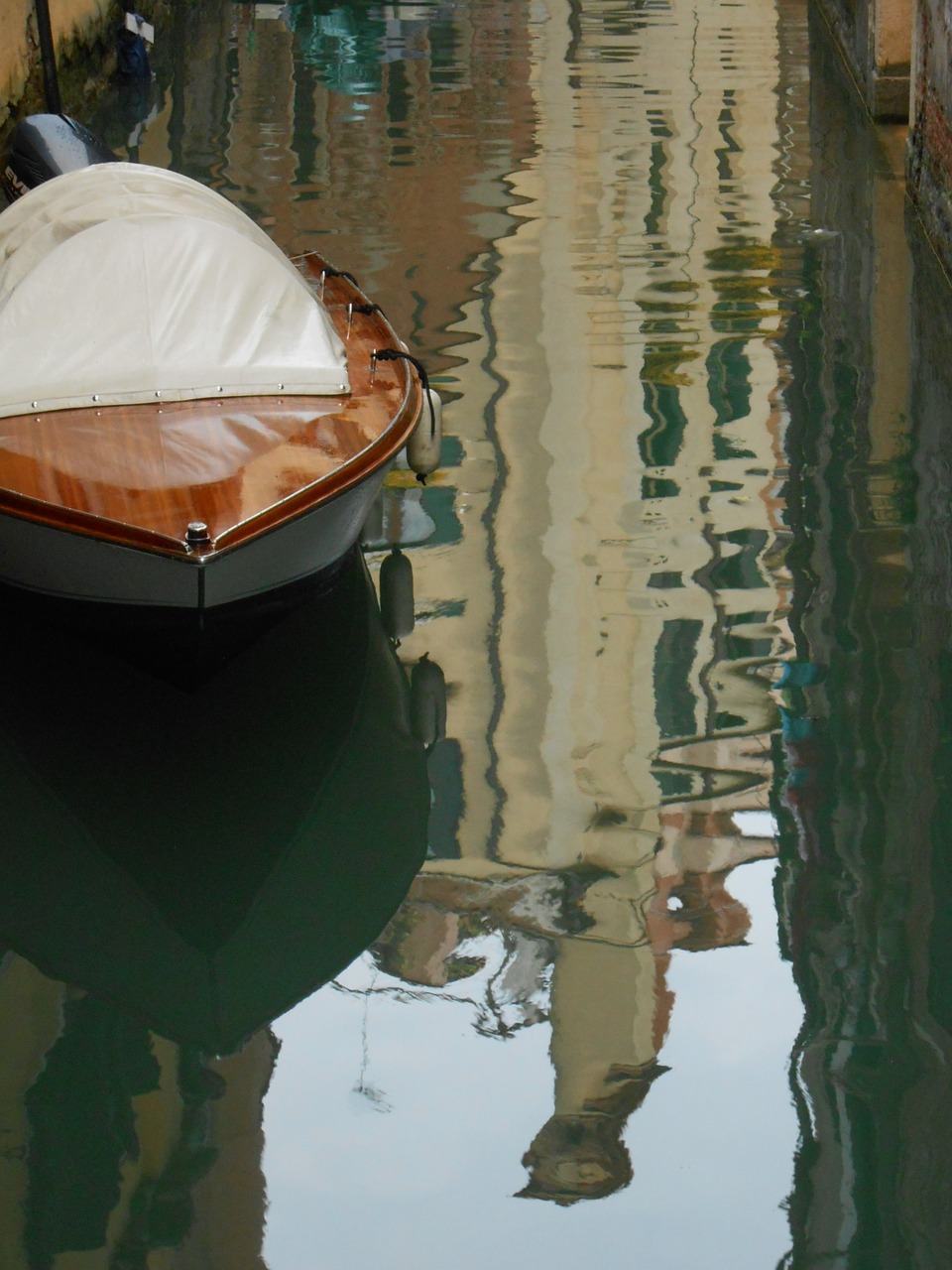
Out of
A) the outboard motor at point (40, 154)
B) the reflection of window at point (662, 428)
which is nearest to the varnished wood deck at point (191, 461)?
the reflection of window at point (662, 428)

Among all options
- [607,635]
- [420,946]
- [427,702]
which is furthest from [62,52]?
[420,946]

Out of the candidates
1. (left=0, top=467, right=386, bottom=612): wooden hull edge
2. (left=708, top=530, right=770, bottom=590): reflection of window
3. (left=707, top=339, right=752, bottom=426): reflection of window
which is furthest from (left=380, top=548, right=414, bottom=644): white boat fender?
(left=707, top=339, right=752, bottom=426): reflection of window

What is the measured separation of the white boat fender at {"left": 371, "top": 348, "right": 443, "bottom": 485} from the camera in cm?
425

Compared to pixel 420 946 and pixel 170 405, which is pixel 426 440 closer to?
pixel 170 405

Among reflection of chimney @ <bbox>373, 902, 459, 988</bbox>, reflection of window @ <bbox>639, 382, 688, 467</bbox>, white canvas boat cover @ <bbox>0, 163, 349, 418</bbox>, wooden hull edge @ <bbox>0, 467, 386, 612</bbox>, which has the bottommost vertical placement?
reflection of chimney @ <bbox>373, 902, 459, 988</bbox>

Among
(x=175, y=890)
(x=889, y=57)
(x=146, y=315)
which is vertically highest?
(x=889, y=57)

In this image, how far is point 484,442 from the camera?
205 inches

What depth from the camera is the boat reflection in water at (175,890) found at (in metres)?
2.56

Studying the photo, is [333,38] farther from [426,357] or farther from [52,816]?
[52,816]

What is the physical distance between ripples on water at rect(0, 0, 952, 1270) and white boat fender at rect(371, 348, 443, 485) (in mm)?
262

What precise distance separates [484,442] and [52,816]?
7.16ft

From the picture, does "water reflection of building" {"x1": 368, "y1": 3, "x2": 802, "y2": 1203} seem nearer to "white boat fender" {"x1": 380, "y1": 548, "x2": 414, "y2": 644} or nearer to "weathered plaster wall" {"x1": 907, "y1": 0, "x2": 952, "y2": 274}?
"white boat fender" {"x1": 380, "y1": 548, "x2": 414, "y2": 644}

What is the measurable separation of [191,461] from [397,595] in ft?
2.89

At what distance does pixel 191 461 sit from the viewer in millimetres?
3529
